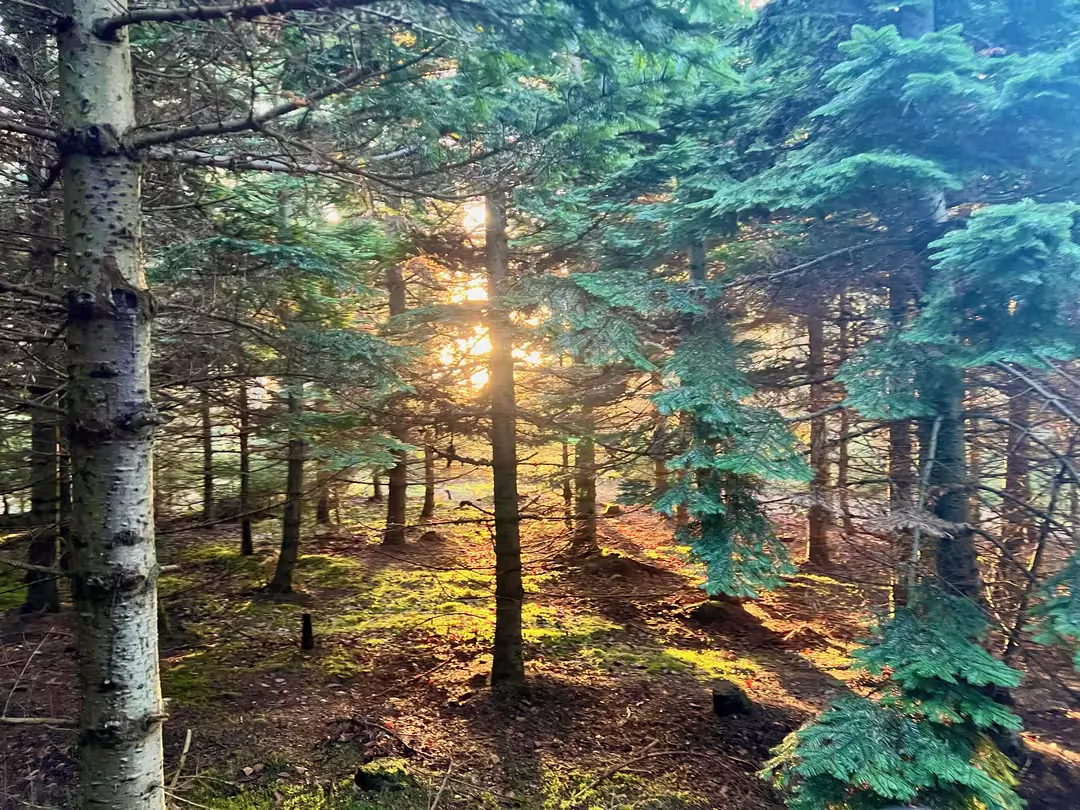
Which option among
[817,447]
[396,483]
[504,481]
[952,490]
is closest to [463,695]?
[504,481]

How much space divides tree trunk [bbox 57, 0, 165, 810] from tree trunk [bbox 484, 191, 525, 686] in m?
4.52

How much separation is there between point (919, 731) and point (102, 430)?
5628 millimetres

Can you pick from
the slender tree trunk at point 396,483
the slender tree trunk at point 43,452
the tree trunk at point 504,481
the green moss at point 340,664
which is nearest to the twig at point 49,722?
the slender tree trunk at point 43,452

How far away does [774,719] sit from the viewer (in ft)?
22.3

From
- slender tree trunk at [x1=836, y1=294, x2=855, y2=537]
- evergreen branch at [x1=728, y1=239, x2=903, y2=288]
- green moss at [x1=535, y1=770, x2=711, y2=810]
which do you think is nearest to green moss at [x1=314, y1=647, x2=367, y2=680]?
green moss at [x1=535, y1=770, x2=711, y2=810]

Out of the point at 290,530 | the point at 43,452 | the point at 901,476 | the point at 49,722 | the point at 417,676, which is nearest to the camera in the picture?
the point at 49,722

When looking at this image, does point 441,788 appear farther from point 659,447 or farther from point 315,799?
point 659,447

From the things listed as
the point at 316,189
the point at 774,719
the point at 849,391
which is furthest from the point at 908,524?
the point at 316,189

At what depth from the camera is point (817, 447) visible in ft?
19.7

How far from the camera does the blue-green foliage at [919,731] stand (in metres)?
3.93

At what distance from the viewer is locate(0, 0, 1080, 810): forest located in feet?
9.48

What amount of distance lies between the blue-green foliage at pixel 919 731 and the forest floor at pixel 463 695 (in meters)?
0.75

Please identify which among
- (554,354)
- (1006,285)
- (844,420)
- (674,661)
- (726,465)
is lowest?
(674,661)

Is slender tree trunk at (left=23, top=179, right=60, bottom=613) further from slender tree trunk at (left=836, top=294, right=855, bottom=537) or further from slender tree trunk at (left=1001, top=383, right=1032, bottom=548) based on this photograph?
slender tree trunk at (left=1001, top=383, right=1032, bottom=548)
